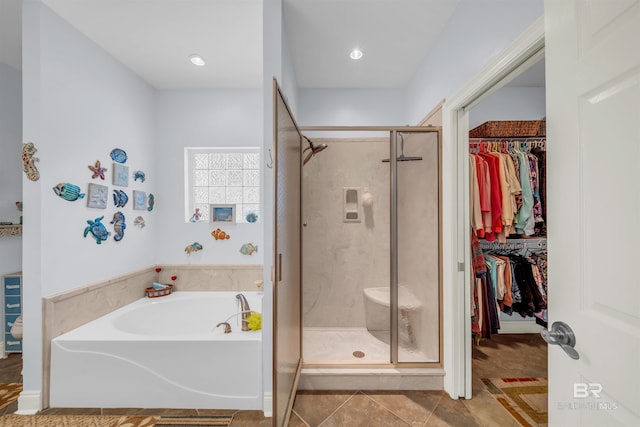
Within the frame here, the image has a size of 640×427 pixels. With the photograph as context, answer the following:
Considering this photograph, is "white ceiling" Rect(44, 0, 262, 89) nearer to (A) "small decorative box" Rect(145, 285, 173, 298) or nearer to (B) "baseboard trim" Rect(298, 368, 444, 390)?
(A) "small decorative box" Rect(145, 285, 173, 298)

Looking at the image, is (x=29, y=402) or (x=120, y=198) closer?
(x=29, y=402)

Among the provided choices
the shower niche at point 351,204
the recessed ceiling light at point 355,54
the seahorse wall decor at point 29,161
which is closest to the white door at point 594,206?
the recessed ceiling light at point 355,54

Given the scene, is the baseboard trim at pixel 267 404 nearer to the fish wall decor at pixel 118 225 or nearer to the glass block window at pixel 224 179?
the glass block window at pixel 224 179

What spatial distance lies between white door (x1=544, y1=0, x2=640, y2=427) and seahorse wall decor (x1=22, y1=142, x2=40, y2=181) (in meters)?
2.71

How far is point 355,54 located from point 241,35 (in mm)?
961

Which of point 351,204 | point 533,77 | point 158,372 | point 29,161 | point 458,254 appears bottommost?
point 158,372

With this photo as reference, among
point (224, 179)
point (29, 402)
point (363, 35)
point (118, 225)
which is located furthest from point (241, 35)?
point (29, 402)

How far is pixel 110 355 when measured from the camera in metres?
1.68

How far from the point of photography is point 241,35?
6.66 ft

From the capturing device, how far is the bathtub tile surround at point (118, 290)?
172cm

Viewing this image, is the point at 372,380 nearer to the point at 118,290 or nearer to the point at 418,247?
the point at 418,247

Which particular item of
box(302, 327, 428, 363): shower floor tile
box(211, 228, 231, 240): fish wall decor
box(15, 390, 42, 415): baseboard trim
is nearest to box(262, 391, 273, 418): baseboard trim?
box(302, 327, 428, 363): shower floor tile

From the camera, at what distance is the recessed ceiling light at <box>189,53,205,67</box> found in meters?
2.26

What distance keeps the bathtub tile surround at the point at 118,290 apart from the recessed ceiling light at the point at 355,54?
2190 millimetres
